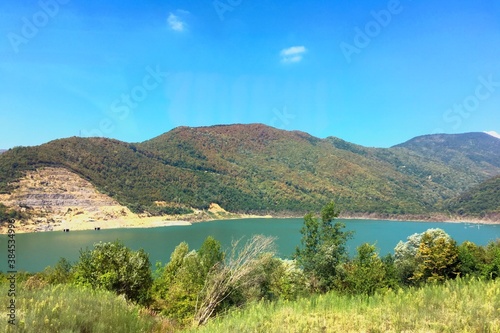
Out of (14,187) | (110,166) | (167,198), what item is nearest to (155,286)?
(14,187)

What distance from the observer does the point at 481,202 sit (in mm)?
150875

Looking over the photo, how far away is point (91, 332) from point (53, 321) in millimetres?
758

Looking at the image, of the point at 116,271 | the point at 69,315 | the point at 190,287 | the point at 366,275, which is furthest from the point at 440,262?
the point at 69,315

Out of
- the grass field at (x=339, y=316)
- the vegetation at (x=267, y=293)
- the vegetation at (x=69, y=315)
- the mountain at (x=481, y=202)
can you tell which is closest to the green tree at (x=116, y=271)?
the vegetation at (x=267, y=293)

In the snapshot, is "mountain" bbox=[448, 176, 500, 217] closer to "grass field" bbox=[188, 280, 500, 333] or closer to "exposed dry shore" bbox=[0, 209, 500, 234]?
"exposed dry shore" bbox=[0, 209, 500, 234]

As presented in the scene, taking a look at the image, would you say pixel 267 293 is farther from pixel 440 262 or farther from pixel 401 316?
pixel 401 316

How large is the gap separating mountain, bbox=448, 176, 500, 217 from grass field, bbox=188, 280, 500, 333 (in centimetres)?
16451

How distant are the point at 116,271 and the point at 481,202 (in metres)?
174

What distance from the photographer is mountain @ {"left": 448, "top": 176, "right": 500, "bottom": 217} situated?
471ft

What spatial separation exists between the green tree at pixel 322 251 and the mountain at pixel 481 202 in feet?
473

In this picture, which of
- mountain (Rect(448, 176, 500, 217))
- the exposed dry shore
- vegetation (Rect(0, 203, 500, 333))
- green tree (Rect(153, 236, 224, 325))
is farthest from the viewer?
mountain (Rect(448, 176, 500, 217))

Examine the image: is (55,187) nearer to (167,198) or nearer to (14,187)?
(14,187)

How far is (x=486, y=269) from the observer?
905 inches

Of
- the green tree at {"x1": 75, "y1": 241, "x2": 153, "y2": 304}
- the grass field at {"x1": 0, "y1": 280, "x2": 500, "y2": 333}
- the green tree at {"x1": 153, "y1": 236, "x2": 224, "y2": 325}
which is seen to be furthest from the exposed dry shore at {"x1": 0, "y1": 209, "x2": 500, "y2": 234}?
the grass field at {"x1": 0, "y1": 280, "x2": 500, "y2": 333}
